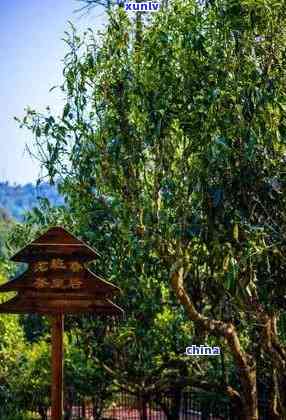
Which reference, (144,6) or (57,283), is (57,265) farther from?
(144,6)

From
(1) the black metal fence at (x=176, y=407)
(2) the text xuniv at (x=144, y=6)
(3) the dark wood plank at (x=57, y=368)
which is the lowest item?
(1) the black metal fence at (x=176, y=407)

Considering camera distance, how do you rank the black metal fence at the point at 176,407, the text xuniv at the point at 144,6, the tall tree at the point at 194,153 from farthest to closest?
1. the black metal fence at the point at 176,407
2. the text xuniv at the point at 144,6
3. the tall tree at the point at 194,153

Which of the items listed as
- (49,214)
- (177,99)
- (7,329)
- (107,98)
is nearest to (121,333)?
(49,214)

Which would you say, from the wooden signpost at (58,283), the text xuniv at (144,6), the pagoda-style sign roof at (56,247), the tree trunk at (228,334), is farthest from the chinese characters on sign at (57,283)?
the text xuniv at (144,6)

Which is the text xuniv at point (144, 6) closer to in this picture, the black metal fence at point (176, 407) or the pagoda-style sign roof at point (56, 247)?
the pagoda-style sign roof at point (56, 247)

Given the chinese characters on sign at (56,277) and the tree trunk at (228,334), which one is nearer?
the chinese characters on sign at (56,277)

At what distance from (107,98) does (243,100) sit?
2.23 meters

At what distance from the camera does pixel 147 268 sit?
961cm

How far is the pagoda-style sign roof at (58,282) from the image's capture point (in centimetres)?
750

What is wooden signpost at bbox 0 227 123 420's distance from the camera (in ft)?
24.6

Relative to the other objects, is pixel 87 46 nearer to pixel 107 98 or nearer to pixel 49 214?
pixel 107 98

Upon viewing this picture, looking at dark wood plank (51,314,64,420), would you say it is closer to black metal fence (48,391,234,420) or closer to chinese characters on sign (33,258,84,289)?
chinese characters on sign (33,258,84,289)

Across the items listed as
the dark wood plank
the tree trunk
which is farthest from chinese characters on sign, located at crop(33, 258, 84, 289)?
the tree trunk

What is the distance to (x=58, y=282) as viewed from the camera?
7535 millimetres
